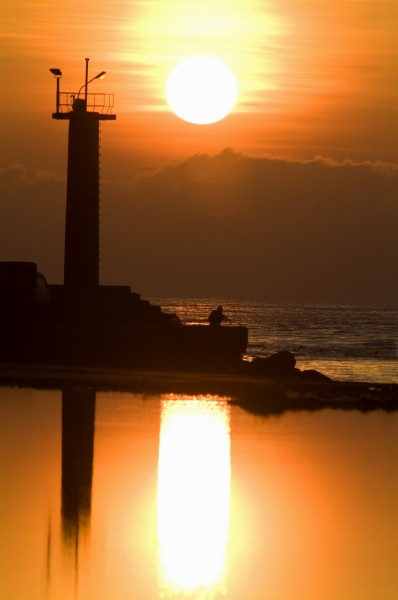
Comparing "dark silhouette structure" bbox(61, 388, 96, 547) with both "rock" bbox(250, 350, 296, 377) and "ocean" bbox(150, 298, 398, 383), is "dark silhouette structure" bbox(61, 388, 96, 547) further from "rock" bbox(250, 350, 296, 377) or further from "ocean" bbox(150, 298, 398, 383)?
"ocean" bbox(150, 298, 398, 383)

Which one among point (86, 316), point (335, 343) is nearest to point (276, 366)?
point (86, 316)

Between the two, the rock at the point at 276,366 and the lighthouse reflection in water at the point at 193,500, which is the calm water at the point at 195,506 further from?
the rock at the point at 276,366

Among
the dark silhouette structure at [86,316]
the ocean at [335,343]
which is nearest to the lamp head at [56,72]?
the dark silhouette structure at [86,316]

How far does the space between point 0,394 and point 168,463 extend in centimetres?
740

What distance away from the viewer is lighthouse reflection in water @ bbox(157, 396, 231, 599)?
10023 millimetres

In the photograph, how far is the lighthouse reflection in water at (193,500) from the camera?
10023mm

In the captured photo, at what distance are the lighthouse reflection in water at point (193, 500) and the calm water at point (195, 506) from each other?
25 millimetres

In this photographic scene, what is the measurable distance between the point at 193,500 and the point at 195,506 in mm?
313

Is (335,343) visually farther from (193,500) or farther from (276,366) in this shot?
(193,500)

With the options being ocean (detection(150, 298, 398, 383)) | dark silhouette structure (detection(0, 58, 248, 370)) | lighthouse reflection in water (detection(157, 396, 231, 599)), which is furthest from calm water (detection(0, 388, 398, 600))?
ocean (detection(150, 298, 398, 383))

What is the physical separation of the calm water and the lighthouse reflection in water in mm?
25

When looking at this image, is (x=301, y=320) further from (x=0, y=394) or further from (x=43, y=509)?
(x=43, y=509)

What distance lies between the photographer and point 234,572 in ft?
33.0

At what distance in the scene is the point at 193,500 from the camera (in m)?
13.0
